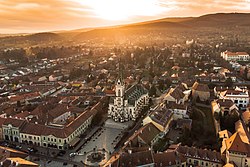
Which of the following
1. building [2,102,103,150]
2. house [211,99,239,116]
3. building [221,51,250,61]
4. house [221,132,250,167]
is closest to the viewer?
house [221,132,250,167]

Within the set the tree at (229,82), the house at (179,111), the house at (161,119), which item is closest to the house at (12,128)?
the house at (161,119)

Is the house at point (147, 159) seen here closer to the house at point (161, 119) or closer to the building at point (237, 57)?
the house at point (161, 119)

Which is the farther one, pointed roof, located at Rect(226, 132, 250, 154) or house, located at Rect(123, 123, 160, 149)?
house, located at Rect(123, 123, 160, 149)

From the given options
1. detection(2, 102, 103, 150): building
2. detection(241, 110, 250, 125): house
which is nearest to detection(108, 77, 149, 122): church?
detection(2, 102, 103, 150): building

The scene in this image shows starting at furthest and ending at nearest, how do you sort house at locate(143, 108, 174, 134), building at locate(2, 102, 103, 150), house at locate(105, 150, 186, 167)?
1. house at locate(143, 108, 174, 134)
2. building at locate(2, 102, 103, 150)
3. house at locate(105, 150, 186, 167)

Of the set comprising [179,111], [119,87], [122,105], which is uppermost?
[119,87]

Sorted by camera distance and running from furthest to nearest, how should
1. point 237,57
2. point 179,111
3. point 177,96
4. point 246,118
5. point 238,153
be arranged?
point 237,57
point 177,96
point 179,111
point 246,118
point 238,153

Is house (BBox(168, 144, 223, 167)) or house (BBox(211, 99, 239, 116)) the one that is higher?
house (BBox(211, 99, 239, 116))

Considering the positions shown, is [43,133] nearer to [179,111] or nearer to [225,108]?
[179,111]

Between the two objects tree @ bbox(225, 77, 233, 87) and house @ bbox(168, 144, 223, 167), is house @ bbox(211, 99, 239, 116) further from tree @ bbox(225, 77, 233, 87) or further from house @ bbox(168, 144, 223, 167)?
tree @ bbox(225, 77, 233, 87)

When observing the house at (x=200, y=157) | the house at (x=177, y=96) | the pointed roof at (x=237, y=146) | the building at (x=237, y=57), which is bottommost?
the house at (x=200, y=157)

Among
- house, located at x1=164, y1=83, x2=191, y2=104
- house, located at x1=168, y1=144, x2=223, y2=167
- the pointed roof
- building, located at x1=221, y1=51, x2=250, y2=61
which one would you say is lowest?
house, located at x1=168, y1=144, x2=223, y2=167

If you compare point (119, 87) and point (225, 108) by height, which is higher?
point (119, 87)

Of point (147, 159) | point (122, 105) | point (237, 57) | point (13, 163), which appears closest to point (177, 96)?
point (122, 105)
